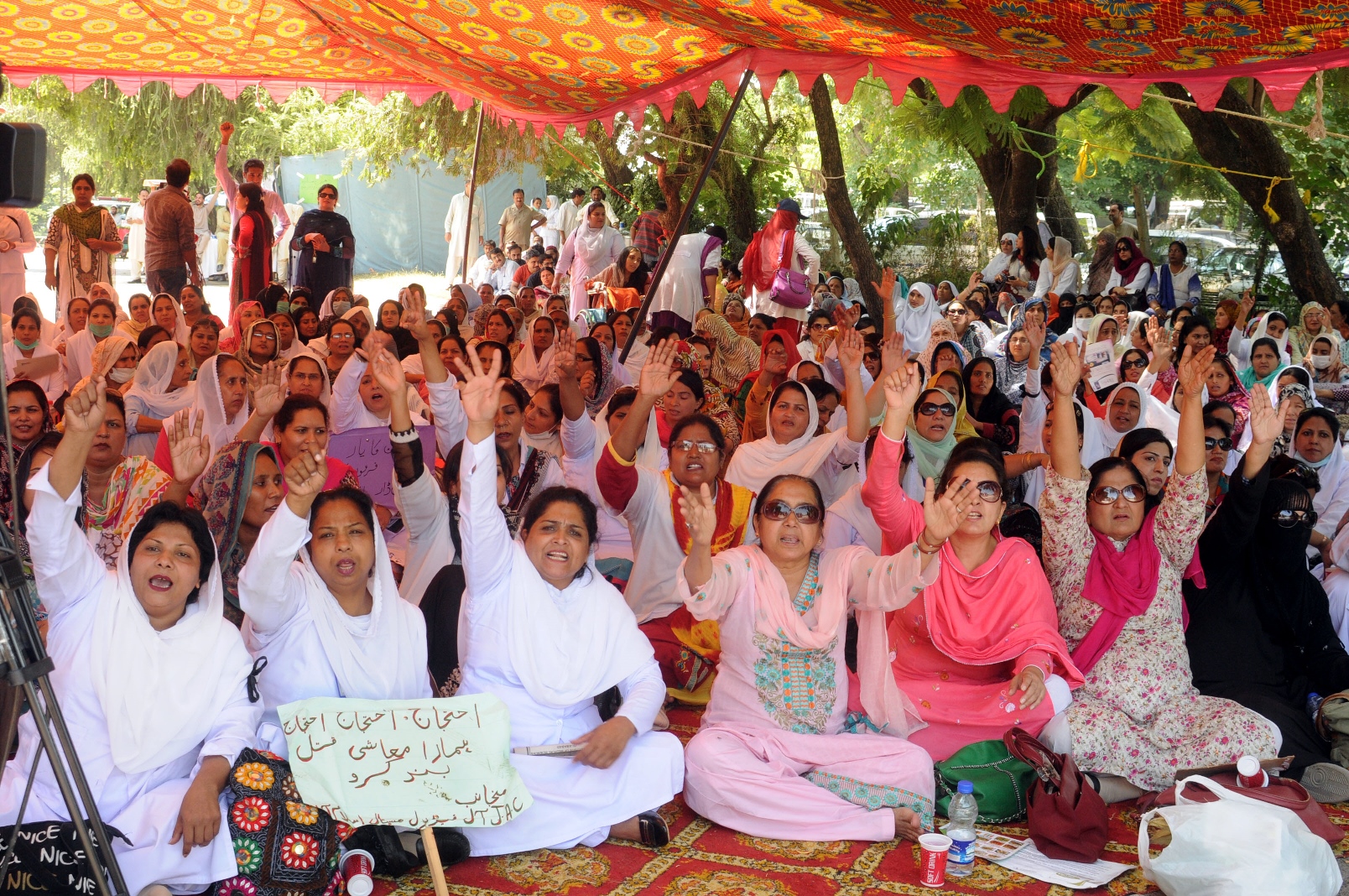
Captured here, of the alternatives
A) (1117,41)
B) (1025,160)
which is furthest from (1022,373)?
(1025,160)

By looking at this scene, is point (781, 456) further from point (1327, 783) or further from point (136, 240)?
point (136, 240)

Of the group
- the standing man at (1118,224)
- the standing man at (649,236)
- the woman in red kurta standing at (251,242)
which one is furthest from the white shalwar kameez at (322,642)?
the standing man at (1118,224)

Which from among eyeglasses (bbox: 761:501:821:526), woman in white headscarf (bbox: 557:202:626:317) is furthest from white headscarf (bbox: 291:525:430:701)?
woman in white headscarf (bbox: 557:202:626:317)

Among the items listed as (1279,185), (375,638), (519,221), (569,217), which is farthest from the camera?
(519,221)

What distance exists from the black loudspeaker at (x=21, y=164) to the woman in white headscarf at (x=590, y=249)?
9.76 meters

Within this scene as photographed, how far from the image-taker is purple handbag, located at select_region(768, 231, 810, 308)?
32.1 ft

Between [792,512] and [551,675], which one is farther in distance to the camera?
[792,512]

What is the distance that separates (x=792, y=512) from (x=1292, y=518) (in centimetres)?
153

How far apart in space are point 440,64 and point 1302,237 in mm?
8274

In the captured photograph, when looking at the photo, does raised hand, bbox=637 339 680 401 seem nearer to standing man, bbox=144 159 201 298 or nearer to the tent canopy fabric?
the tent canopy fabric

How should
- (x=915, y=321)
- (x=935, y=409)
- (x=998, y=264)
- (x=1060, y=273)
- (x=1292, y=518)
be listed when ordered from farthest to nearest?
1. (x=998, y=264)
2. (x=1060, y=273)
3. (x=915, y=321)
4. (x=935, y=409)
5. (x=1292, y=518)

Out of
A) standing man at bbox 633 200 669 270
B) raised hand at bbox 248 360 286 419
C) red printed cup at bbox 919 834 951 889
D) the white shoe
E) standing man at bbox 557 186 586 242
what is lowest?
red printed cup at bbox 919 834 951 889

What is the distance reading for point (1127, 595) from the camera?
3812mm

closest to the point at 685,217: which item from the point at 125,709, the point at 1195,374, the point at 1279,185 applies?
the point at 1195,374
